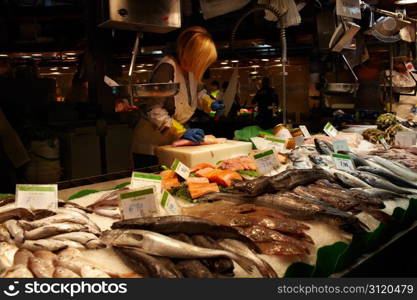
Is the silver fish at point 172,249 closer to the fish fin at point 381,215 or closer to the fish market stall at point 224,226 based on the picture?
the fish market stall at point 224,226

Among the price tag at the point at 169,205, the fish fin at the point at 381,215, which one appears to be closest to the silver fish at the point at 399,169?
the fish fin at the point at 381,215

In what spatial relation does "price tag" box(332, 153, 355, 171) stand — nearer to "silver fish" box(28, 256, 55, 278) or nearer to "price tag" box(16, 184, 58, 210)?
"price tag" box(16, 184, 58, 210)

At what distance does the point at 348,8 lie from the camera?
14.6 feet

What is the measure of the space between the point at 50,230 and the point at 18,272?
→ 1.35 feet

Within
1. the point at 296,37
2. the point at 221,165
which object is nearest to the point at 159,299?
the point at 221,165

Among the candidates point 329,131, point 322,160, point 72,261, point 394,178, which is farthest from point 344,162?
point 72,261

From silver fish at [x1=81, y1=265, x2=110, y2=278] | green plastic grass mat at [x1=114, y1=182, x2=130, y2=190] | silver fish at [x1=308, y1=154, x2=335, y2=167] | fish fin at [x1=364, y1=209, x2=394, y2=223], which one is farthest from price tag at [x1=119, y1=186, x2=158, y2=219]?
silver fish at [x1=308, y1=154, x2=335, y2=167]

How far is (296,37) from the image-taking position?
8844mm

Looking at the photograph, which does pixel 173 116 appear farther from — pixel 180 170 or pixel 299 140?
pixel 180 170

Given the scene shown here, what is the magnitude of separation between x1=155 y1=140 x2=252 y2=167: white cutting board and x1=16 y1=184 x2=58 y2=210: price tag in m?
1.36

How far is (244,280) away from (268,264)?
20 cm

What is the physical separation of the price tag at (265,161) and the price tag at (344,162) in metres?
0.43

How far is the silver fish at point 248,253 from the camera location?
4.96ft

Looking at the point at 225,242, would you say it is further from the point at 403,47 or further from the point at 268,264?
the point at 403,47
